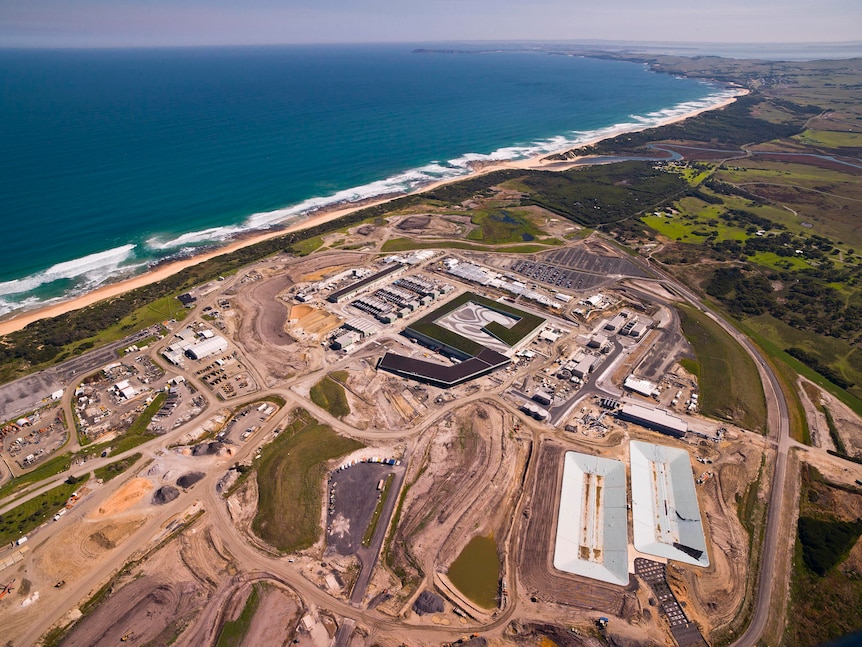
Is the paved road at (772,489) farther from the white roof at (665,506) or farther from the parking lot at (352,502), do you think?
the parking lot at (352,502)

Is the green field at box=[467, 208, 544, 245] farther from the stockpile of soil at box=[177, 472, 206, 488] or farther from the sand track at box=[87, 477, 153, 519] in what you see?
the sand track at box=[87, 477, 153, 519]

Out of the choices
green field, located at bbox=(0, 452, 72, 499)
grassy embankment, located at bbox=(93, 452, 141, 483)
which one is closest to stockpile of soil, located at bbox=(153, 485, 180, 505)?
grassy embankment, located at bbox=(93, 452, 141, 483)

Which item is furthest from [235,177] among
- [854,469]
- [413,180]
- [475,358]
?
[854,469]

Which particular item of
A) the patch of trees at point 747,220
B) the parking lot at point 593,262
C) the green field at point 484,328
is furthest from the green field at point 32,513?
the patch of trees at point 747,220

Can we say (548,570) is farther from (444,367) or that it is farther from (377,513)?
(444,367)

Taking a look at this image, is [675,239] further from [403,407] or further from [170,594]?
[170,594]
